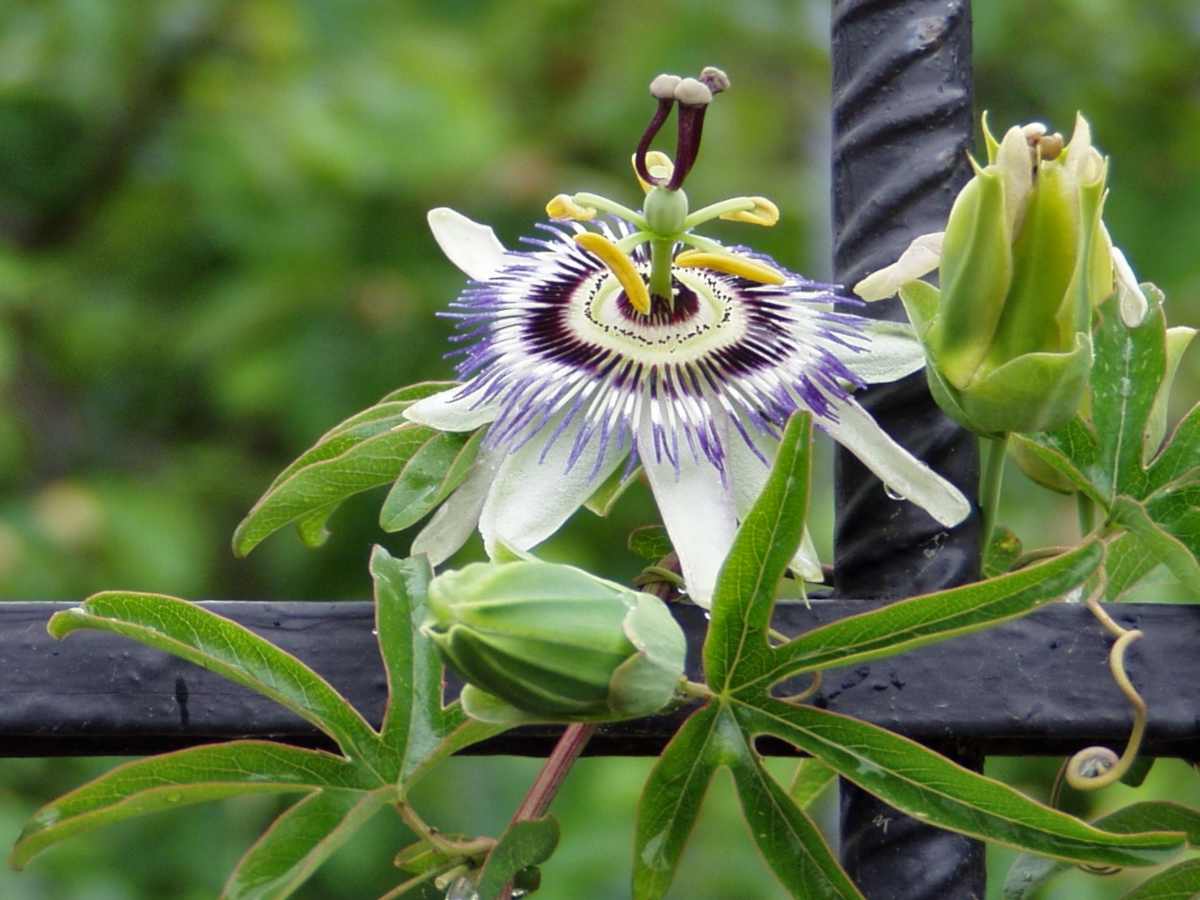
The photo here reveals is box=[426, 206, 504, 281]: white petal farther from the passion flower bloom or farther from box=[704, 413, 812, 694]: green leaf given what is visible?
box=[704, 413, 812, 694]: green leaf

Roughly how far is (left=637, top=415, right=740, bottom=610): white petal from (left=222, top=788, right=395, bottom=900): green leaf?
0.14 meters

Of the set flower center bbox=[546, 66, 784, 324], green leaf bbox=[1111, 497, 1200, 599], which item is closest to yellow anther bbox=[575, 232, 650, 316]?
flower center bbox=[546, 66, 784, 324]

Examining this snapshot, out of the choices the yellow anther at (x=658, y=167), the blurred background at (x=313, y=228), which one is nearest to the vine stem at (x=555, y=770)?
the yellow anther at (x=658, y=167)

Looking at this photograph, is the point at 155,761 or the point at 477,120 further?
the point at 477,120

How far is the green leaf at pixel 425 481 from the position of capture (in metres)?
0.64

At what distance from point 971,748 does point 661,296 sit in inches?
8.9

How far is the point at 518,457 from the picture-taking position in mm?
635

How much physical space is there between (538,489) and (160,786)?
17 centimetres

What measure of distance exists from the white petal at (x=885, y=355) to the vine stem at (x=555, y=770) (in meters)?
0.18

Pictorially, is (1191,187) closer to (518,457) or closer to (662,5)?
(662,5)

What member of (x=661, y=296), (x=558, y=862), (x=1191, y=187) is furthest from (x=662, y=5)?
(x=661, y=296)

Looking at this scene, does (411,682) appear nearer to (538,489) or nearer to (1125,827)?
(538,489)

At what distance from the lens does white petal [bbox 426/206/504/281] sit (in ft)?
2.37

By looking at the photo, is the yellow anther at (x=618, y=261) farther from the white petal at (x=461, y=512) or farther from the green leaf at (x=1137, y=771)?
the green leaf at (x=1137, y=771)
